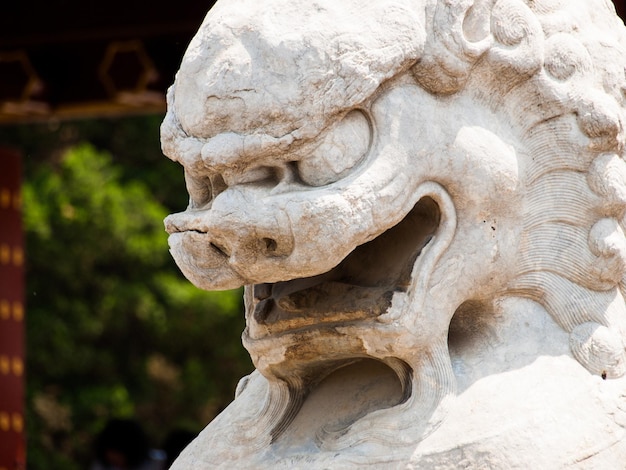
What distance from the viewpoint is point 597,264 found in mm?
2092

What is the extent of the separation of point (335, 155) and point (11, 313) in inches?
168

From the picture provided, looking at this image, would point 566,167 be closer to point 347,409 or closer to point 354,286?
point 354,286

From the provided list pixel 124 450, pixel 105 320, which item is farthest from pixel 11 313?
pixel 105 320

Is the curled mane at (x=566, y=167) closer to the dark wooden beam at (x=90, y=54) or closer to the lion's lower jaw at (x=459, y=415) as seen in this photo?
the lion's lower jaw at (x=459, y=415)

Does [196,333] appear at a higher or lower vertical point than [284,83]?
lower

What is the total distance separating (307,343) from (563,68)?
55 centimetres

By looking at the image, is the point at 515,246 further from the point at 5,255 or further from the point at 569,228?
the point at 5,255

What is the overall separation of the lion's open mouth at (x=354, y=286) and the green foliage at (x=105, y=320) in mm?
7359

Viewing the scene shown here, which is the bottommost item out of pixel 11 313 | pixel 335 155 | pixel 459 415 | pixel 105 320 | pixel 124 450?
pixel 105 320

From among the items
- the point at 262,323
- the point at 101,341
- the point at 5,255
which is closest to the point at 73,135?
the point at 101,341

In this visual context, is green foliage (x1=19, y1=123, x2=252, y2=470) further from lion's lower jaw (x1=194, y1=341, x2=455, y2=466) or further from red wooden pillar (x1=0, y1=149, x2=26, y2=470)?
lion's lower jaw (x1=194, y1=341, x2=455, y2=466)

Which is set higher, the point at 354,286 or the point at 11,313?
the point at 354,286

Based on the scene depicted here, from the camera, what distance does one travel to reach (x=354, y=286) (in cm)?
205

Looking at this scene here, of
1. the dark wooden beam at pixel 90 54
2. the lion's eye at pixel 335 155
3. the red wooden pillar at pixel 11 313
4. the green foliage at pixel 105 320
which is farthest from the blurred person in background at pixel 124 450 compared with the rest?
the green foliage at pixel 105 320
